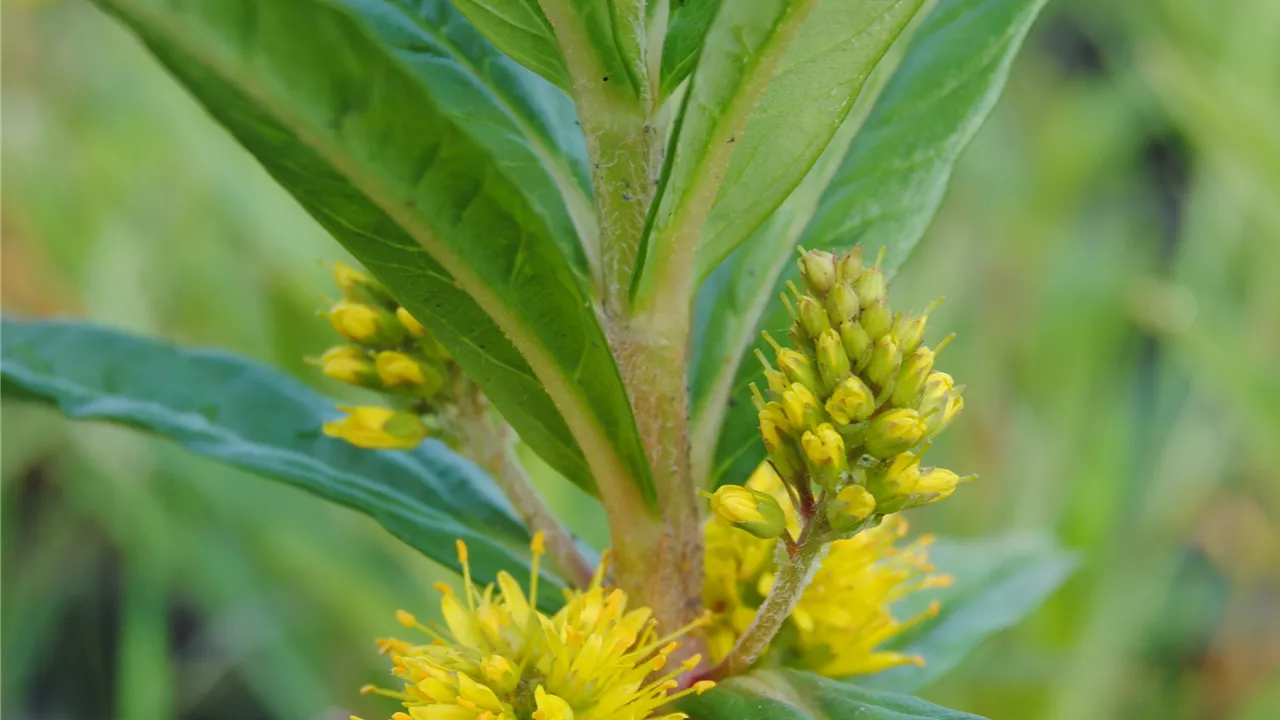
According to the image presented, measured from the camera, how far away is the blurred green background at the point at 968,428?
2.27 m

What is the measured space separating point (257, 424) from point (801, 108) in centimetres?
52

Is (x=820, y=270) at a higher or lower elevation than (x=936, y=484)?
higher

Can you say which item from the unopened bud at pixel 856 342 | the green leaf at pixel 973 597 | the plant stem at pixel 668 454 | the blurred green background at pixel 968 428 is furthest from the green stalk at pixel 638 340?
the blurred green background at pixel 968 428

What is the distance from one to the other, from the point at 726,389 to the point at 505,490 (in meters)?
0.17

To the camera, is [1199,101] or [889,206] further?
[1199,101]

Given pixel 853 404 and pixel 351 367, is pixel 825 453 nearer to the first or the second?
pixel 853 404

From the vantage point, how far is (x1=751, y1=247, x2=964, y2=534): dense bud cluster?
0.58 metres

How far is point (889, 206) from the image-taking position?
754 millimetres

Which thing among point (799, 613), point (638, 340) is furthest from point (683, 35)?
point (799, 613)

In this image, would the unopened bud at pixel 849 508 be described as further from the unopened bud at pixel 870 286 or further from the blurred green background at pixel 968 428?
the blurred green background at pixel 968 428

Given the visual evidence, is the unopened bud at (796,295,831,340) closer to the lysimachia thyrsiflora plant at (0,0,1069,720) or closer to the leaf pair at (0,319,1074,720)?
the lysimachia thyrsiflora plant at (0,0,1069,720)

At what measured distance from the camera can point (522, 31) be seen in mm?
617

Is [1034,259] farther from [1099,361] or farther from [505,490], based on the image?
[505,490]

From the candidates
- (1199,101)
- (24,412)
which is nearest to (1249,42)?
(1199,101)
